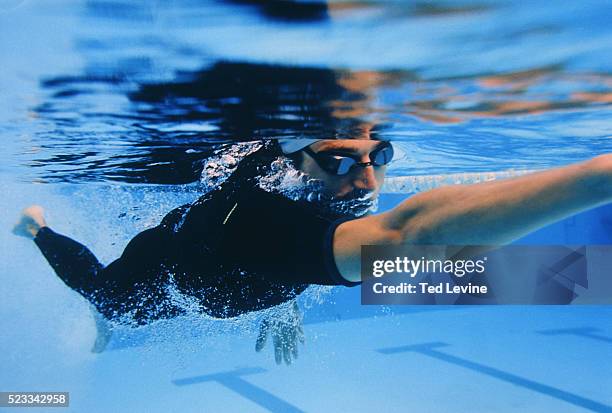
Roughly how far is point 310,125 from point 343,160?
1.89 feet

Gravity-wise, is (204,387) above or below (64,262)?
below

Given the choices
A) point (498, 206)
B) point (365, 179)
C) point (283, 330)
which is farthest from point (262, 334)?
point (498, 206)

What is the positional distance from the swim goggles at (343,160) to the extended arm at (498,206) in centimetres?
232

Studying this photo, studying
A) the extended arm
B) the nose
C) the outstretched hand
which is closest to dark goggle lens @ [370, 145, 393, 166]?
the nose

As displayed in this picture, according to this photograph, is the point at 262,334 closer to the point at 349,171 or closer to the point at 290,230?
the point at 349,171

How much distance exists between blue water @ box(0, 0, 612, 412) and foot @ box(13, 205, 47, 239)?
74cm

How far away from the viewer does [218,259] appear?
4129 millimetres

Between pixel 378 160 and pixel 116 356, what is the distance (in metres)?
8.21

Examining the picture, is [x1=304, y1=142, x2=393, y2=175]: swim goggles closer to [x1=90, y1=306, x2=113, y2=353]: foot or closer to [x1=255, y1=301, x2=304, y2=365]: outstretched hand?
[x1=255, y1=301, x2=304, y2=365]: outstretched hand

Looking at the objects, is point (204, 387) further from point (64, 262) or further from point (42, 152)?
point (42, 152)

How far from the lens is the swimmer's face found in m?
4.97

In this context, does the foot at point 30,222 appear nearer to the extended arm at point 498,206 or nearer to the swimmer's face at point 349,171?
the swimmer's face at point 349,171

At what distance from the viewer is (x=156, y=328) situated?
16109mm

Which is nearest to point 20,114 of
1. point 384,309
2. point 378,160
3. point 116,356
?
point 378,160
